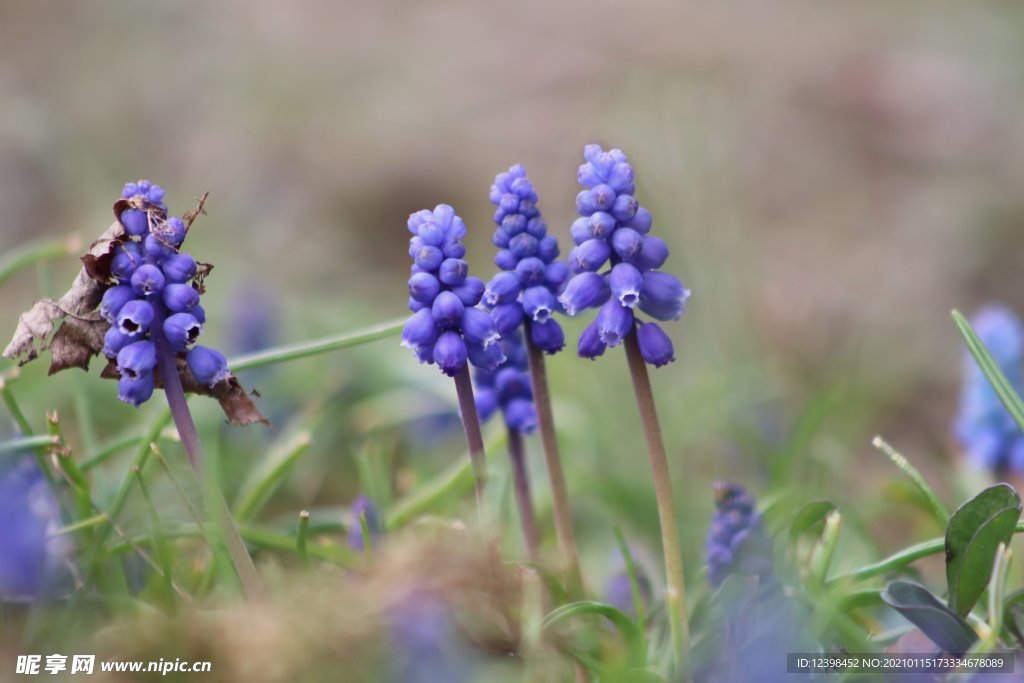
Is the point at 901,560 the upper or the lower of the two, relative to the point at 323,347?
lower

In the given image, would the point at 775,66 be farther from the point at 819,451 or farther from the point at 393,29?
the point at 819,451

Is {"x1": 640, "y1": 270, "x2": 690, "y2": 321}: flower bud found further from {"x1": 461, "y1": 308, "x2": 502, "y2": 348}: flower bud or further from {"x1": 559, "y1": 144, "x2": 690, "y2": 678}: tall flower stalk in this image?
{"x1": 461, "y1": 308, "x2": 502, "y2": 348}: flower bud

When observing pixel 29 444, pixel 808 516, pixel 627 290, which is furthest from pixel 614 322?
pixel 29 444

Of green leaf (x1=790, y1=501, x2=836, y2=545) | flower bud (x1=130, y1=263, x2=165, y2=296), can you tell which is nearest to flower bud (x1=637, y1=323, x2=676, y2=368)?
green leaf (x1=790, y1=501, x2=836, y2=545)

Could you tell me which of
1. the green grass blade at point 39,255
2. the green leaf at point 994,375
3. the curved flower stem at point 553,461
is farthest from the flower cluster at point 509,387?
the green grass blade at point 39,255

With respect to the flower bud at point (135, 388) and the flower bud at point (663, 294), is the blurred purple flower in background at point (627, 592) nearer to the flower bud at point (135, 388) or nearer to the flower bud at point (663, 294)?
the flower bud at point (663, 294)

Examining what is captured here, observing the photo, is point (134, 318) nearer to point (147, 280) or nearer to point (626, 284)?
point (147, 280)

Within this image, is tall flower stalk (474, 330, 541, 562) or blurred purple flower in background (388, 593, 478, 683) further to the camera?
tall flower stalk (474, 330, 541, 562)
